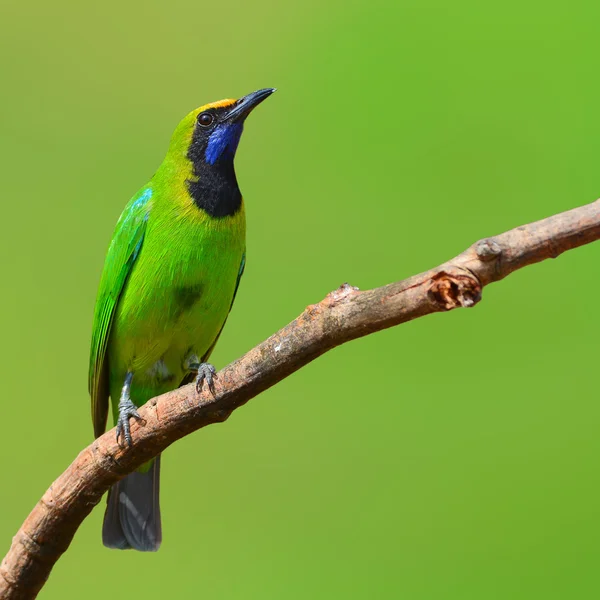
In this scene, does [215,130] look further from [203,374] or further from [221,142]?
[203,374]

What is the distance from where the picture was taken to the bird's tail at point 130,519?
263cm

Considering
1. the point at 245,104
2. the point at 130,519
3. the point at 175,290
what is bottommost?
the point at 130,519

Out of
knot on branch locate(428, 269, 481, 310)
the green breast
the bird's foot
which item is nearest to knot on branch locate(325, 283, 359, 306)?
knot on branch locate(428, 269, 481, 310)

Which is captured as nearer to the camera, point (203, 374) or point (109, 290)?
point (203, 374)

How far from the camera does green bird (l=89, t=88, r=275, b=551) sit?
2.49 metres

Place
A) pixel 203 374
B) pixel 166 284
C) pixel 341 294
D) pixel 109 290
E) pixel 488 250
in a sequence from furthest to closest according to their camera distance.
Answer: pixel 109 290 → pixel 166 284 → pixel 203 374 → pixel 341 294 → pixel 488 250

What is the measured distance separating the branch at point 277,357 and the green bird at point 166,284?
490 millimetres

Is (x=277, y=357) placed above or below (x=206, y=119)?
below

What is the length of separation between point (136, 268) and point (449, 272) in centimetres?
142

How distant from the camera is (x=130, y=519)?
2.63 metres

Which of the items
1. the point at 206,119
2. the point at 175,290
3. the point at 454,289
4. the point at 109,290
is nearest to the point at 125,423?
the point at 175,290

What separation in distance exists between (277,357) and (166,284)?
928 millimetres

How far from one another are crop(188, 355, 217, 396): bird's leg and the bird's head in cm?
61

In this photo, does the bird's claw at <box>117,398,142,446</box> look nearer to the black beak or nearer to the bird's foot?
the bird's foot
